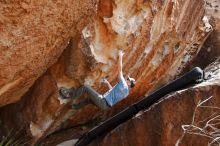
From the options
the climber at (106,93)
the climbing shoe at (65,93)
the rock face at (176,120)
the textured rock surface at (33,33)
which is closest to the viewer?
the textured rock surface at (33,33)

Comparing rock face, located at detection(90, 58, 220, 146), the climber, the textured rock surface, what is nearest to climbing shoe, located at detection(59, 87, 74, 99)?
the climber

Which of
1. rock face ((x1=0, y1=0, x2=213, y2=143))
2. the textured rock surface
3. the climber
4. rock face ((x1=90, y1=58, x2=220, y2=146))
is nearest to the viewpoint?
the textured rock surface

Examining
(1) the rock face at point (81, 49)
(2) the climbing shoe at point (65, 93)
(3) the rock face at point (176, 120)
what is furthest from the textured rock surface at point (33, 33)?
(3) the rock face at point (176, 120)

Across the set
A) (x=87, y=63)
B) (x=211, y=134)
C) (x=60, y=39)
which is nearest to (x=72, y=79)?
(x=87, y=63)

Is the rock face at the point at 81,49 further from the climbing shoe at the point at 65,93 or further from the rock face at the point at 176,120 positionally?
the rock face at the point at 176,120

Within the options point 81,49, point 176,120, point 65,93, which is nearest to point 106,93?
point 65,93

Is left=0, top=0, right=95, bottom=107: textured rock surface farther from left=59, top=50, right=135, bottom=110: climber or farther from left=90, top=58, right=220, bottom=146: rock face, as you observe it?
left=90, top=58, right=220, bottom=146: rock face

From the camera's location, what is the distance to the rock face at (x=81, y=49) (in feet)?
19.9

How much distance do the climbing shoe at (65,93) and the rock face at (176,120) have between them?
36.8 inches

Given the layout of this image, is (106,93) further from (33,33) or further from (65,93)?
(33,33)

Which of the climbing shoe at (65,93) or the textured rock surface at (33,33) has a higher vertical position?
the textured rock surface at (33,33)

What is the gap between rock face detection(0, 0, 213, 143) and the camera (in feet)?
19.9

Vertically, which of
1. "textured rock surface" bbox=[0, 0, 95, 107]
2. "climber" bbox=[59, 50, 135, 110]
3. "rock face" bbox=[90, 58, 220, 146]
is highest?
"textured rock surface" bbox=[0, 0, 95, 107]

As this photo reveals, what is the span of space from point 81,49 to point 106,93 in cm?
83
